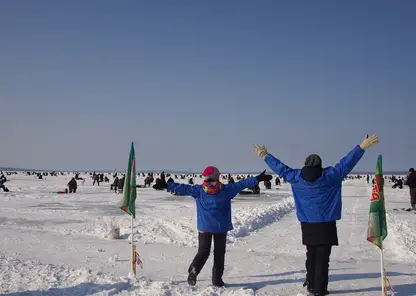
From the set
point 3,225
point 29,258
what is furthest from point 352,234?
point 3,225

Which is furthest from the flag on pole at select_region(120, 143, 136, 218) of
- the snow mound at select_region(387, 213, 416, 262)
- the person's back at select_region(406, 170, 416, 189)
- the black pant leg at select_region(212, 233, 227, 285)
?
the person's back at select_region(406, 170, 416, 189)

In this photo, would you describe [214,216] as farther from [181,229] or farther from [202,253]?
[181,229]

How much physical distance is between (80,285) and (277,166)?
3.22 metres

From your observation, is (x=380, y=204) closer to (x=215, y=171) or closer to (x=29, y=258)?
(x=215, y=171)

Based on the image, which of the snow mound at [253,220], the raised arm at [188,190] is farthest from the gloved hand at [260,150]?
the snow mound at [253,220]

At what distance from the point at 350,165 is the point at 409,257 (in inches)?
171

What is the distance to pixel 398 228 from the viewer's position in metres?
11.4

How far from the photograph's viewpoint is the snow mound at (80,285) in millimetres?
5207

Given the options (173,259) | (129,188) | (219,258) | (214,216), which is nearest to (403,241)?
(173,259)

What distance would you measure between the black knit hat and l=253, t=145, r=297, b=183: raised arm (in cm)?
23

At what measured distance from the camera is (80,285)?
5.53 m

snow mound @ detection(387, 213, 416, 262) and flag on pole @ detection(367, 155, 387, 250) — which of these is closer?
flag on pole @ detection(367, 155, 387, 250)

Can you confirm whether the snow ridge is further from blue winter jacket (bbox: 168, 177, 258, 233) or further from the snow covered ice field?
blue winter jacket (bbox: 168, 177, 258, 233)

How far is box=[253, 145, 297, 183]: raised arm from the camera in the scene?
16.8ft
